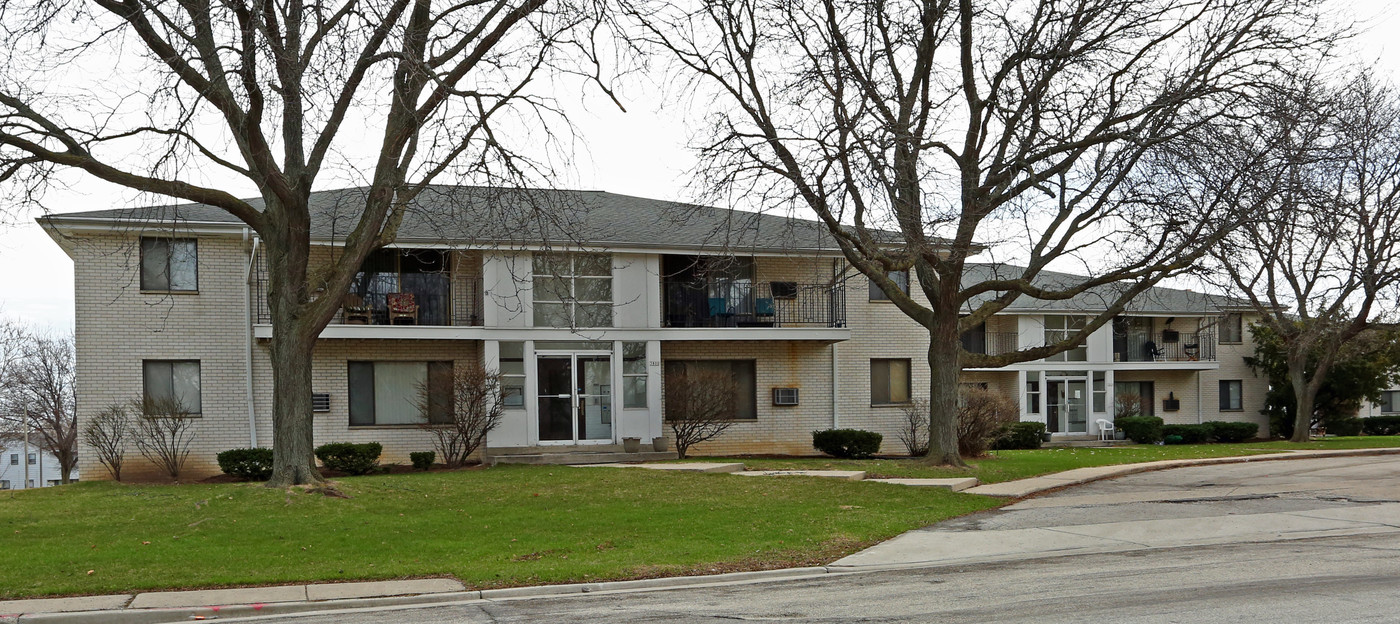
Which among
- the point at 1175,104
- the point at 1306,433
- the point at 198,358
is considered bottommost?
the point at 1306,433

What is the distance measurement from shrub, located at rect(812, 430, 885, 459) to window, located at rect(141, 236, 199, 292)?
45.2 feet

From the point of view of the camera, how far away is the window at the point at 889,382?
1086 inches

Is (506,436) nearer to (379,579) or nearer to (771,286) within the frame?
(771,286)

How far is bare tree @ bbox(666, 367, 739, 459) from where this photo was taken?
2361 centimetres

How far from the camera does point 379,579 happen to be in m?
9.95

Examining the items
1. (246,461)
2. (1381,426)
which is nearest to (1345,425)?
(1381,426)

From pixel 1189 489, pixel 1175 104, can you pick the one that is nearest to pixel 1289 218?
pixel 1175 104

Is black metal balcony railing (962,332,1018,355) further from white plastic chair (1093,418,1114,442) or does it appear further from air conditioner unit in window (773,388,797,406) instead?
air conditioner unit in window (773,388,797,406)

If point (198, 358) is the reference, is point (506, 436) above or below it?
below

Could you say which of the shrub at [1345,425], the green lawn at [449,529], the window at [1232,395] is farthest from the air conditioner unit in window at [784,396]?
the shrub at [1345,425]

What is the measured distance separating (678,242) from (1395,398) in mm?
Answer: 38297

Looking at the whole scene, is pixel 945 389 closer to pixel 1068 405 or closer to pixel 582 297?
pixel 582 297

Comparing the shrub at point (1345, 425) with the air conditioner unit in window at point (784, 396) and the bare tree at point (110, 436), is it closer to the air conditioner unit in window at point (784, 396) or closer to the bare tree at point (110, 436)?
the air conditioner unit in window at point (784, 396)

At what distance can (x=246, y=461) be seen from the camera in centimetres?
2022
